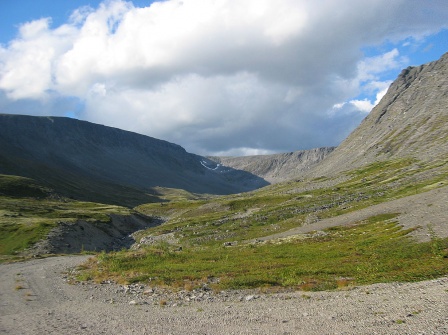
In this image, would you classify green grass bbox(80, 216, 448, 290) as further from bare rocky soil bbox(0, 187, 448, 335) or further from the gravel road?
the gravel road

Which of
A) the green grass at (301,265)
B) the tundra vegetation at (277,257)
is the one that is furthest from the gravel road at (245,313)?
the tundra vegetation at (277,257)

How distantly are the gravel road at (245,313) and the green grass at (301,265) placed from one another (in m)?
3.37

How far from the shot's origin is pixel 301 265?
41.8 m

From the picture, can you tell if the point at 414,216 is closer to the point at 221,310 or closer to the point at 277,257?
the point at 277,257

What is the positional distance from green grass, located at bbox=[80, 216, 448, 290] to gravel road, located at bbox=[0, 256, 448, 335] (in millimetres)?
3368

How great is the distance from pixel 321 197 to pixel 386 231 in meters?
72.6

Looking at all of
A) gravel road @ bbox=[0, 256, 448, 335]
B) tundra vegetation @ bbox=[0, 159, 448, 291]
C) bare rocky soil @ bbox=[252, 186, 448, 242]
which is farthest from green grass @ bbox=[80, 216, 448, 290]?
gravel road @ bbox=[0, 256, 448, 335]

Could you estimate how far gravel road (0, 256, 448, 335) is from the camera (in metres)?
21.2

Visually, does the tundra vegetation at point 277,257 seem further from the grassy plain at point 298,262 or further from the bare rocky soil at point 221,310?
the bare rocky soil at point 221,310

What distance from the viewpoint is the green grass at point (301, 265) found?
110 ft

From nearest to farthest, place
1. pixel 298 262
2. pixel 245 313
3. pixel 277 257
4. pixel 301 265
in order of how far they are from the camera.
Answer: pixel 245 313 < pixel 301 265 < pixel 298 262 < pixel 277 257

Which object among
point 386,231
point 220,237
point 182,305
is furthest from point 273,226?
point 182,305

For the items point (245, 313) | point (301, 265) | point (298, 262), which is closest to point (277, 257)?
point (298, 262)

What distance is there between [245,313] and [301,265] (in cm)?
1786
